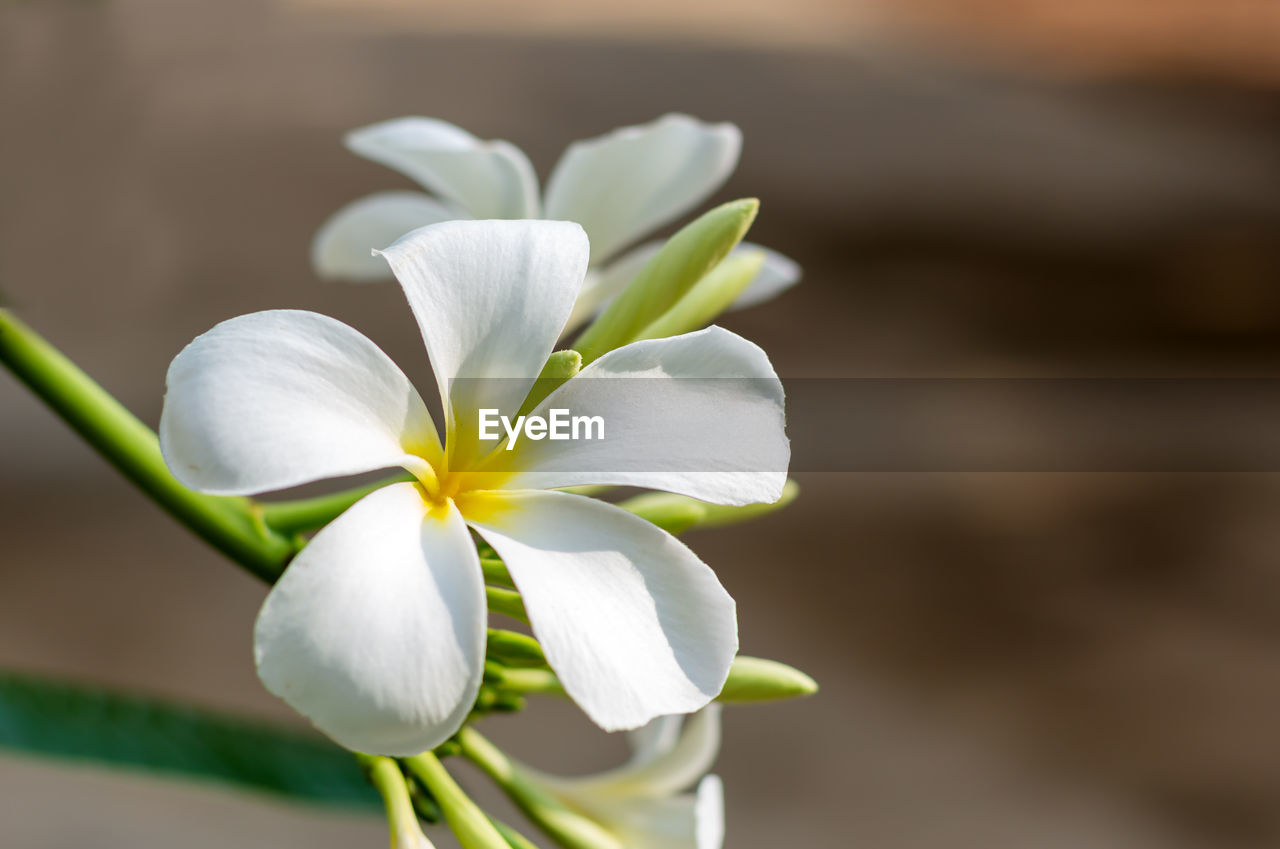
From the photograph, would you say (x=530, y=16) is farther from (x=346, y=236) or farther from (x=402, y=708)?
(x=402, y=708)

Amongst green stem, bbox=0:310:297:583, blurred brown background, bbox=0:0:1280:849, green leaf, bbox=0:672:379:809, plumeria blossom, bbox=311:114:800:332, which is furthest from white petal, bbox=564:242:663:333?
blurred brown background, bbox=0:0:1280:849

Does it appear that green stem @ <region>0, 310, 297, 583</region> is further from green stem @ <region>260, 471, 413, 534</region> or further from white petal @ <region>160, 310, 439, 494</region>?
white petal @ <region>160, 310, 439, 494</region>

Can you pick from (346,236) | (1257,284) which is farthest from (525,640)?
(1257,284)

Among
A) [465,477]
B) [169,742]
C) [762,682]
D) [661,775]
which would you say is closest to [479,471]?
[465,477]

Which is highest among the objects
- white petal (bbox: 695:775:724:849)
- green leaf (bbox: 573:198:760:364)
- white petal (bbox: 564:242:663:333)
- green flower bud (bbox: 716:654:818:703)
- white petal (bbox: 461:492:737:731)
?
green leaf (bbox: 573:198:760:364)

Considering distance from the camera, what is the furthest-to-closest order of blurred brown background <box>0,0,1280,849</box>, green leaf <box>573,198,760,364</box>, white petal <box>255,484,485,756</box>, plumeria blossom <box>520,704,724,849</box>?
blurred brown background <box>0,0,1280,849</box> → plumeria blossom <box>520,704,724,849</box> → green leaf <box>573,198,760,364</box> → white petal <box>255,484,485,756</box>

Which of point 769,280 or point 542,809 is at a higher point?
point 769,280

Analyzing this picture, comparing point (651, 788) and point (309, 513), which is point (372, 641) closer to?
point (309, 513)
